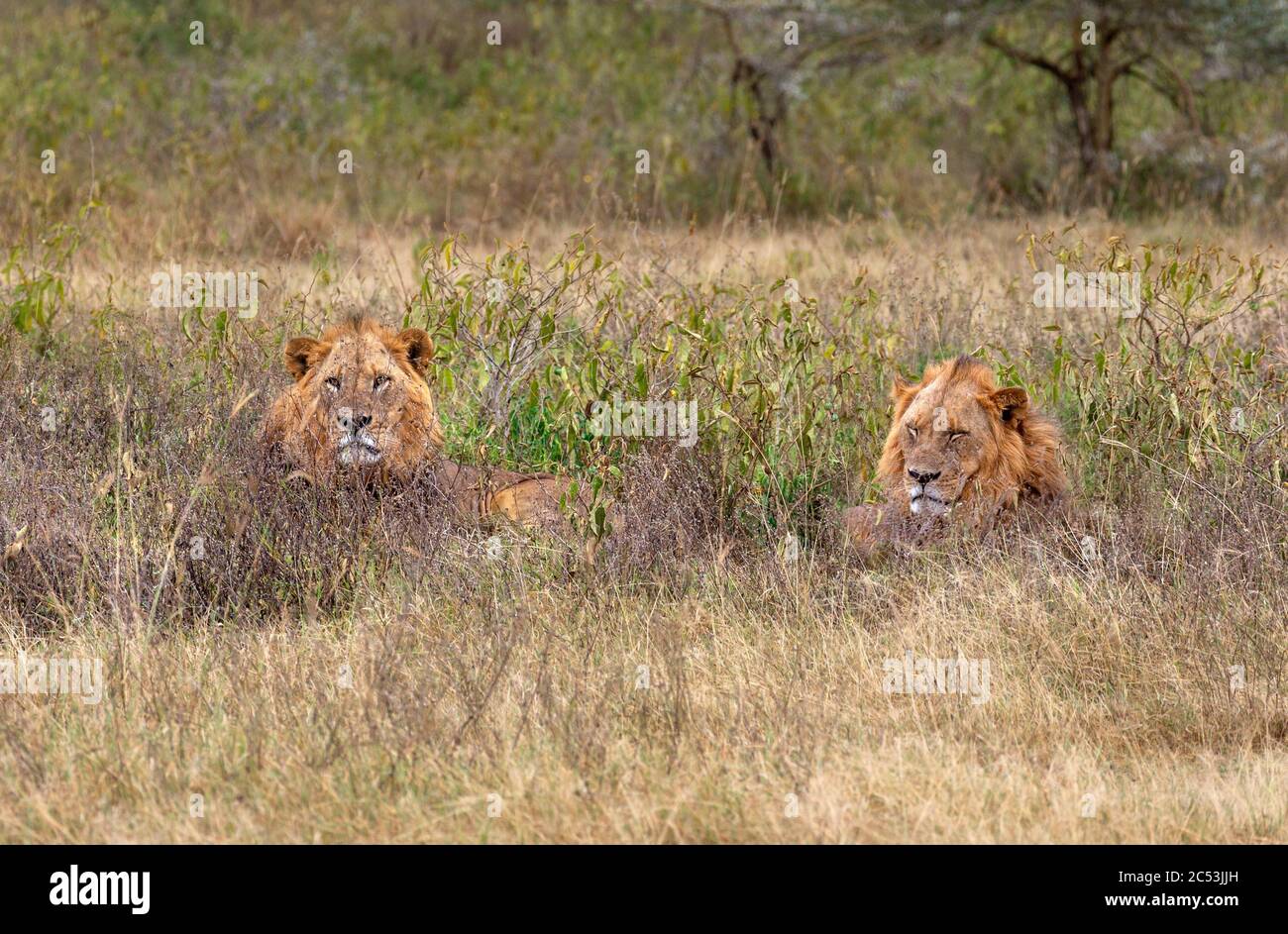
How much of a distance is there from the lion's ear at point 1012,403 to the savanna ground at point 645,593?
1.31 ft

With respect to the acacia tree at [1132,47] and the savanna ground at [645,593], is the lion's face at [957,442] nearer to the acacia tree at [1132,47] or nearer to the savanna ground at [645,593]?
the savanna ground at [645,593]

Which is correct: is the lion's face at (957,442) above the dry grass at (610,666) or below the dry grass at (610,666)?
above

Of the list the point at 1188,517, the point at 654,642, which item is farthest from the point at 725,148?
the point at 654,642

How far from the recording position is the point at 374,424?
19.3 feet

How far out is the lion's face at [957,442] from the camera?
18.3ft

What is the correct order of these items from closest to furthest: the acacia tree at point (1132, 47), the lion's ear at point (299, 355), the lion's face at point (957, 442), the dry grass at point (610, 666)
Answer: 1. the dry grass at point (610, 666)
2. the lion's face at point (957, 442)
3. the lion's ear at point (299, 355)
4. the acacia tree at point (1132, 47)

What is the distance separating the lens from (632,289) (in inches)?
Result: 319

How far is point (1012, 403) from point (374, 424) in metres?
2.26

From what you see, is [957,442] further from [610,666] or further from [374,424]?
[374,424]

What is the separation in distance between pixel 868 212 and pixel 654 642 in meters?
8.47

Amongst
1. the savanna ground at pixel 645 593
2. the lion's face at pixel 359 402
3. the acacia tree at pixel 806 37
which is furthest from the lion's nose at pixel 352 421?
the acacia tree at pixel 806 37

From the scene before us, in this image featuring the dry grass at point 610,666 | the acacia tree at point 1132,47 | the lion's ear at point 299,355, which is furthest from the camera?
the acacia tree at point 1132,47

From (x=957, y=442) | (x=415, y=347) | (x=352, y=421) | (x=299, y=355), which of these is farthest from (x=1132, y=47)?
(x=352, y=421)

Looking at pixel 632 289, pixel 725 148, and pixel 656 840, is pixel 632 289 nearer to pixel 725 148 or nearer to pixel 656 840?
pixel 656 840
